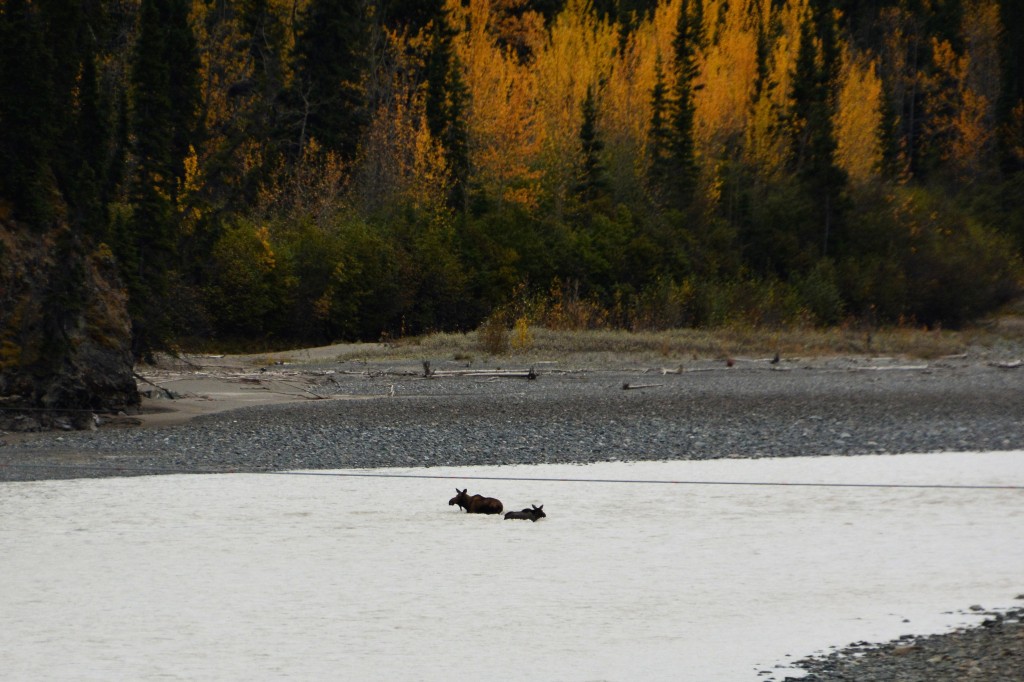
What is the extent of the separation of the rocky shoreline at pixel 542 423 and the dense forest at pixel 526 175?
202 inches

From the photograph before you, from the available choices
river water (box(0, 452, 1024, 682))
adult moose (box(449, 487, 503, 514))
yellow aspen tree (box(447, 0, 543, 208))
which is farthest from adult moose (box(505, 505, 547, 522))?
yellow aspen tree (box(447, 0, 543, 208))

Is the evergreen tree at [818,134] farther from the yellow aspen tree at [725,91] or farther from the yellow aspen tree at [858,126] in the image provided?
the yellow aspen tree at [725,91]

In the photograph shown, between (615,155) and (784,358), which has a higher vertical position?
(615,155)

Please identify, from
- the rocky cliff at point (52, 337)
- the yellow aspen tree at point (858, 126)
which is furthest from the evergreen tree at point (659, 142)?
the rocky cliff at point (52, 337)

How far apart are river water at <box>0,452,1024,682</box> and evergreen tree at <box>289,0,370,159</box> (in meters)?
36.6

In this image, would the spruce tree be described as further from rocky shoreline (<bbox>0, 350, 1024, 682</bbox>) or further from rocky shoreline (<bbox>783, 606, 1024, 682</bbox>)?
rocky shoreline (<bbox>783, 606, 1024, 682</bbox>)

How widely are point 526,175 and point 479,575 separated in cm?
4061

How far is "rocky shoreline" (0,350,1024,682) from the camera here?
50.9ft

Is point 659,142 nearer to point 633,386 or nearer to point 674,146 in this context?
point 674,146

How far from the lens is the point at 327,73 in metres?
48.4

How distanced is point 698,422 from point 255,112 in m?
33.4

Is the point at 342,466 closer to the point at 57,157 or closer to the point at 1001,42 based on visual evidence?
the point at 57,157

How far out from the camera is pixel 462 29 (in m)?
55.6

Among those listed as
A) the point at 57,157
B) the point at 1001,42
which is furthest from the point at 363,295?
the point at 1001,42
